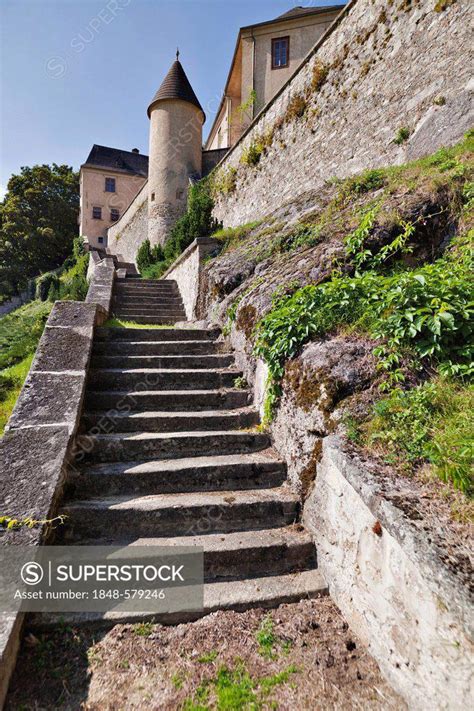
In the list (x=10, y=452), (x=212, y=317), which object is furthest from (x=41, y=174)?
(x=10, y=452)

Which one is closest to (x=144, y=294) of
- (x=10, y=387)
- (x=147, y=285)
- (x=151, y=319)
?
(x=147, y=285)

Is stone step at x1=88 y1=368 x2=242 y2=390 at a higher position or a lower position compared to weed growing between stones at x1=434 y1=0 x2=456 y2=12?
lower

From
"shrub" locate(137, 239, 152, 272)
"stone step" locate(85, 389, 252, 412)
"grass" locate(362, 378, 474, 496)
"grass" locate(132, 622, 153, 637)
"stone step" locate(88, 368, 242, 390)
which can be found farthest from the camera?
"shrub" locate(137, 239, 152, 272)

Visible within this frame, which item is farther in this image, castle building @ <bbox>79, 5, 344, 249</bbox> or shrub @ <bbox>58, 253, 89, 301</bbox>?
castle building @ <bbox>79, 5, 344, 249</bbox>

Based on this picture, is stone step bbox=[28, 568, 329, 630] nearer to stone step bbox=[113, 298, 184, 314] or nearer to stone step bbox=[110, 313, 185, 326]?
stone step bbox=[110, 313, 185, 326]

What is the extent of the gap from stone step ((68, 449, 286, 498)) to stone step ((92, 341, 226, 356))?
5.78 feet

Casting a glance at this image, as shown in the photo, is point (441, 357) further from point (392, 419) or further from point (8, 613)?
point (8, 613)

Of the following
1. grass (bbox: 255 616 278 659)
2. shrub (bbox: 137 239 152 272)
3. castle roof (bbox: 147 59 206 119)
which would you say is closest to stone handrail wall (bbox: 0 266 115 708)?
grass (bbox: 255 616 278 659)

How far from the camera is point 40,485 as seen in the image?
2.32 metres

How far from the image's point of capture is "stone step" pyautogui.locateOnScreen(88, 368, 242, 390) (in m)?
3.70

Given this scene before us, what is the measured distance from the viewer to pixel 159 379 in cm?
381

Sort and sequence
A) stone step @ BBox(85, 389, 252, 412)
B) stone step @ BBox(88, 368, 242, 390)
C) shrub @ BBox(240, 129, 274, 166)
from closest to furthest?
1. stone step @ BBox(85, 389, 252, 412)
2. stone step @ BBox(88, 368, 242, 390)
3. shrub @ BBox(240, 129, 274, 166)

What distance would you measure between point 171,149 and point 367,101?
1137 centimetres

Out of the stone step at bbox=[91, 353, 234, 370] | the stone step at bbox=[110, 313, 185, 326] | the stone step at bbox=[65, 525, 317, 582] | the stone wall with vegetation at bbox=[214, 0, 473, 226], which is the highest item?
the stone wall with vegetation at bbox=[214, 0, 473, 226]
